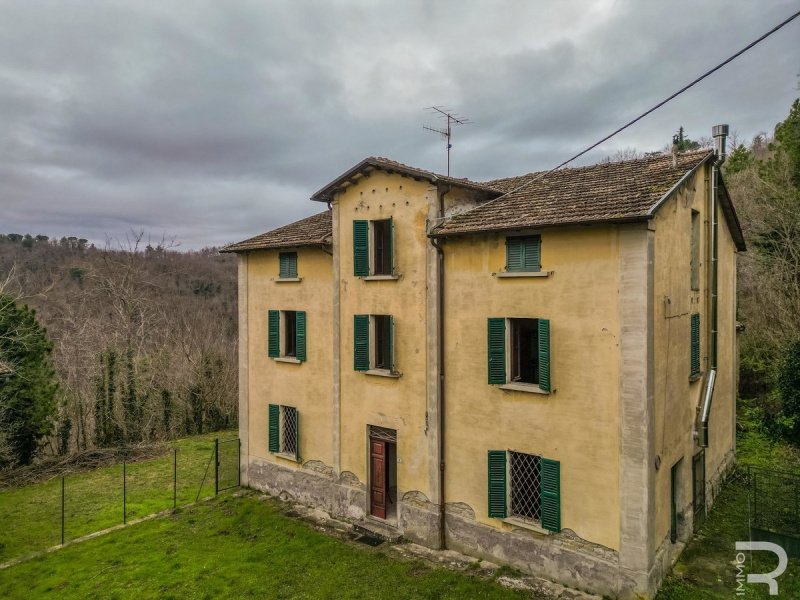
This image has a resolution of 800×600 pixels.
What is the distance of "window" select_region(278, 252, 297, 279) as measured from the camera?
51.1 feet

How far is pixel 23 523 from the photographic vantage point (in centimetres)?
1530

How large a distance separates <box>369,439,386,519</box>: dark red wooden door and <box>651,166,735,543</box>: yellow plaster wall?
6803 mm

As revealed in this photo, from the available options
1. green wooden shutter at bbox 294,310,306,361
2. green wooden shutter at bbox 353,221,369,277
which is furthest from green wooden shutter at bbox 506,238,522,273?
green wooden shutter at bbox 294,310,306,361

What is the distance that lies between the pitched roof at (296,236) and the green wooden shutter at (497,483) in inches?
298

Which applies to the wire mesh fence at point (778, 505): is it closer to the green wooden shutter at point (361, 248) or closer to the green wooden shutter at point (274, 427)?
the green wooden shutter at point (361, 248)

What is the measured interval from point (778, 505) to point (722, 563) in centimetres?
268

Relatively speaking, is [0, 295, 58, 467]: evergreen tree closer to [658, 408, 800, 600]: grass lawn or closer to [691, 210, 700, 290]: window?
[658, 408, 800, 600]: grass lawn

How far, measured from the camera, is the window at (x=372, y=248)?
525 inches

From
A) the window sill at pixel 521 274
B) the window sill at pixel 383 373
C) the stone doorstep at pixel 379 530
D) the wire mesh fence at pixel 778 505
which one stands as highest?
the window sill at pixel 521 274

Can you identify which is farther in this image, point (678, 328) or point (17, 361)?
point (17, 361)

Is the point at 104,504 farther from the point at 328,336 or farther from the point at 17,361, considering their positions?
the point at 328,336

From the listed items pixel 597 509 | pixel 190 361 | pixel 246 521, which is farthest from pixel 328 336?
pixel 190 361

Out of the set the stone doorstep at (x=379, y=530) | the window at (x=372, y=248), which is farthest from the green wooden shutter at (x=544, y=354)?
the stone doorstep at (x=379, y=530)

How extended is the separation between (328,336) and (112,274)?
75.0 ft
